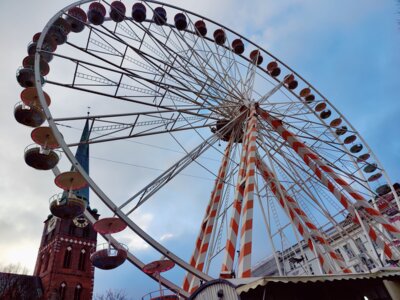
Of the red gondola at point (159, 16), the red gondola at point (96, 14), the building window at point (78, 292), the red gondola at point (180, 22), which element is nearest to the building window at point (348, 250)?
the red gondola at point (180, 22)

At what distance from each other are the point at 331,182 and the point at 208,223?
484 centimetres

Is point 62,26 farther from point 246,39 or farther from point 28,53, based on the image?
point 246,39

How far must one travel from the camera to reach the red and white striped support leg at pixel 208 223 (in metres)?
10.1

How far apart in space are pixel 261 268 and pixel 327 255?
28086 mm

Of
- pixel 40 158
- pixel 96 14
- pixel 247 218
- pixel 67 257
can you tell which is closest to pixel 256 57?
pixel 96 14

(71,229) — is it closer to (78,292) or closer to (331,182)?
(78,292)

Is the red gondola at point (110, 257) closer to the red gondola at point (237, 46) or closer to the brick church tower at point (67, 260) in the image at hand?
the red gondola at point (237, 46)

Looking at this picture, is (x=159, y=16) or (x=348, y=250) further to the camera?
(x=348, y=250)

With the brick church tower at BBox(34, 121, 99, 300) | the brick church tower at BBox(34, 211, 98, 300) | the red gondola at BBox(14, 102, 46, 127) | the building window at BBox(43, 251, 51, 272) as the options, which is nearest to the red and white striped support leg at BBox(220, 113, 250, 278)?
the red gondola at BBox(14, 102, 46, 127)

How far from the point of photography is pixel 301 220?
38.9 ft

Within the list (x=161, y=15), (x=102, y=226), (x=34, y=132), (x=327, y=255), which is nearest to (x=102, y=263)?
(x=102, y=226)

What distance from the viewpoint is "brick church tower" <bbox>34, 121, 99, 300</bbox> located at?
3638 cm

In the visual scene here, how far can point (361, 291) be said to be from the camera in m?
7.15

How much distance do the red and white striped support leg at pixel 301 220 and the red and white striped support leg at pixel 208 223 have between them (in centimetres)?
166
